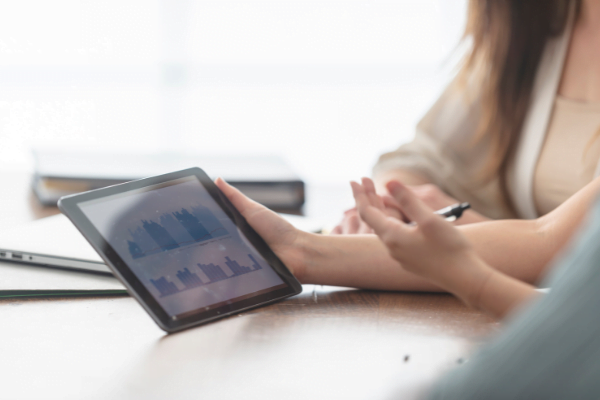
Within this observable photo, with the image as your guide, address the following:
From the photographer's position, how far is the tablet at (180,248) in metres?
0.51

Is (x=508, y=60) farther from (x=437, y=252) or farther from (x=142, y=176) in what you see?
(x=437, y=252)

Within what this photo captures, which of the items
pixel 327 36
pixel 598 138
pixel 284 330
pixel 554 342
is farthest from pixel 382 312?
pixel 327 36

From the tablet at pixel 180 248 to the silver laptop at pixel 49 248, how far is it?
Result: 0.40ft

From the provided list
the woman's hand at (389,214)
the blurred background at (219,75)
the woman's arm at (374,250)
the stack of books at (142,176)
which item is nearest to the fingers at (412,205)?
the woman's arm at (374,250)

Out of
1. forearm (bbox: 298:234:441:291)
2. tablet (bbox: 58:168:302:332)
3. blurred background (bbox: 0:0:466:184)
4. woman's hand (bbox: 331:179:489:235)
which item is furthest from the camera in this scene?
blurred background (bbox: 0:0:466:184)

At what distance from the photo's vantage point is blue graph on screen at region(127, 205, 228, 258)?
0.53 meters

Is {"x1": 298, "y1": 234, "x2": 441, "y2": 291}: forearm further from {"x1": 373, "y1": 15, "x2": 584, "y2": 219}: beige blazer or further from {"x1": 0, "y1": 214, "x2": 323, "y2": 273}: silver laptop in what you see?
{"x1": 373, "y1": 15, "x2": 584, "y2": 219}: beige blazer

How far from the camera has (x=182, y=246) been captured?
553 mm

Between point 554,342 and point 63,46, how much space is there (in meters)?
4.18

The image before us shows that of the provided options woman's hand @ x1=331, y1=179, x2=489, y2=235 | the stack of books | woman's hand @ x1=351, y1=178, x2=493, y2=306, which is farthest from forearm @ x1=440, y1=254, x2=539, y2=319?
the stack of books

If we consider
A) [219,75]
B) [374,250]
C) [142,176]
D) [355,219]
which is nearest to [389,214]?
[355,219]

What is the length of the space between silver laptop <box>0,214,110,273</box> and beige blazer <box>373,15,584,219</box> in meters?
0.64

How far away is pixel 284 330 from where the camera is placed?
511 mm

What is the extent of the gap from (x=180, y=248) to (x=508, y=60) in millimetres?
876
